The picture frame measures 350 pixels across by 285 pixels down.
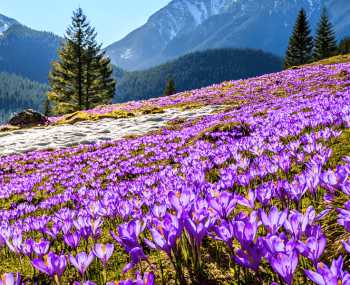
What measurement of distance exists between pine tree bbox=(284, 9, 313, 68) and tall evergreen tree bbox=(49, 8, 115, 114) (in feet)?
144

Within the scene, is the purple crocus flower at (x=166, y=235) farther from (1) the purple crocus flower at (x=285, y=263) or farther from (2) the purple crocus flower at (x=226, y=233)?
(1) the purple crocus flower at (x=285, y=263)

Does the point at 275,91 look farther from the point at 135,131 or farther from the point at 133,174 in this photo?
the point at 133,174

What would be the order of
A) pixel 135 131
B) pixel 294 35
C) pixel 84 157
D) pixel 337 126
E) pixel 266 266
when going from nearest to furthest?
pixel 266 266 → pixel 337 126 → pixel 84 157 → pixel 135 131 → pixel 294 35

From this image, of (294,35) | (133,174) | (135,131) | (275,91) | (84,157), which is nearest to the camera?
(133,174)

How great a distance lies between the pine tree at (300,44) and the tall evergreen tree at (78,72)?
43.9m

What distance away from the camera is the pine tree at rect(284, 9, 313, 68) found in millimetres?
87312

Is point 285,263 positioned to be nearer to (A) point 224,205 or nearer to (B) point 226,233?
(B) point 226,233

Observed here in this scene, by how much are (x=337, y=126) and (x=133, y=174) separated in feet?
14.9

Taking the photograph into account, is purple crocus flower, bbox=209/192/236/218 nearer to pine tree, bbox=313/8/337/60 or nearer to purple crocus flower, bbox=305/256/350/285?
purple crocus flower, bbox=305/256/350/285

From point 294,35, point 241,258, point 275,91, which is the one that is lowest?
point 241,258

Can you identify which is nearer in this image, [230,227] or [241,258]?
[241,258]

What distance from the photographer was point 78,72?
2436 inches

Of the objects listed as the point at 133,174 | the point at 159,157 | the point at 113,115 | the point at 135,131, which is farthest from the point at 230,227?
the point at 113,115

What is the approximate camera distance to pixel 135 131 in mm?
20156
